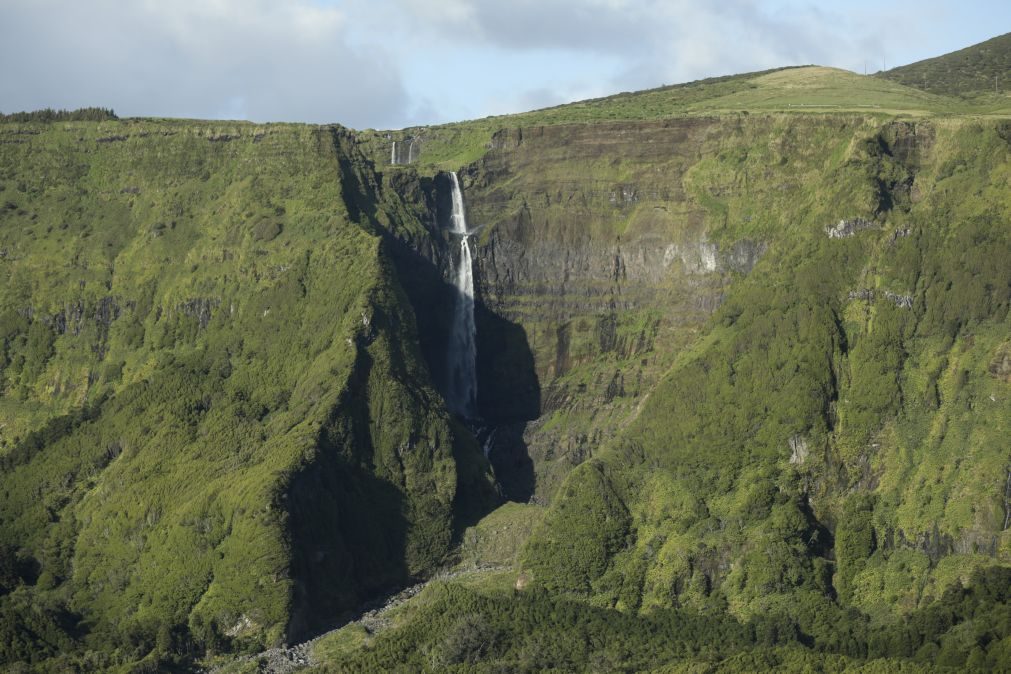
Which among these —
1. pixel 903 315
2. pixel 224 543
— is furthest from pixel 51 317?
pixel 903 315

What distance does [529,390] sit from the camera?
7175 inches

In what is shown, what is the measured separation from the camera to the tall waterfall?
183 m

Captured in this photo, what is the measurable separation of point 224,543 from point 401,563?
13189mm

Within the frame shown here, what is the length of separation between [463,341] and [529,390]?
6717mm

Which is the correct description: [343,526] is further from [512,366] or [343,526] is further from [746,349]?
[512,366]

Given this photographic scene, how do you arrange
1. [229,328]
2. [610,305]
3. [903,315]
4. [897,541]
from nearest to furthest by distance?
[897,541]
[903,315]
[229,328]
[610,305]

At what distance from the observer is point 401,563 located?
159500 millimetres

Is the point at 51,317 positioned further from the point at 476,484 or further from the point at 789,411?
the point at 789,411

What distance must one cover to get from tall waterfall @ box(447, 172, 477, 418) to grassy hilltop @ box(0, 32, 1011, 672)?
3.71ft

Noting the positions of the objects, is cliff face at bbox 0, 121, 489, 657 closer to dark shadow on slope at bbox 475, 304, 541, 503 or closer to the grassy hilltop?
the grassy hilltop

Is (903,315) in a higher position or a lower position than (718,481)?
higher

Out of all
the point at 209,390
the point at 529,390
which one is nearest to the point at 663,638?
the point at 209,390

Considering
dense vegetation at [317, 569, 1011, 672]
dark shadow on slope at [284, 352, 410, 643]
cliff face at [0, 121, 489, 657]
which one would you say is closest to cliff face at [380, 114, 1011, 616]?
dense vegetation at [317, 569, 1011, 672]

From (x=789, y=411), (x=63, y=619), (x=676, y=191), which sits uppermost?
(x=676, y=191)
